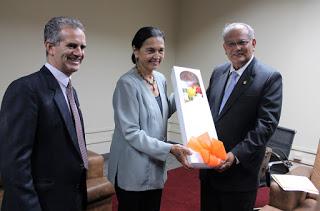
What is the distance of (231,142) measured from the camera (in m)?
1.65

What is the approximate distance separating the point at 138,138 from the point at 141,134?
0.08ft

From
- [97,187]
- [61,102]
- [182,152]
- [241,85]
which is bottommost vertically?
[97,187]

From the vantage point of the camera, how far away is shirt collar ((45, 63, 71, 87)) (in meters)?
1.26

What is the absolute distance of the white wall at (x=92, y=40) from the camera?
3365 millimetres

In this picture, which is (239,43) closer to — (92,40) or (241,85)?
(241,85)

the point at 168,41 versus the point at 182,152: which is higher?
the point at 168,41

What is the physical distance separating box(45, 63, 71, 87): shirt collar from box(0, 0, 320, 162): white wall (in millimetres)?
2395

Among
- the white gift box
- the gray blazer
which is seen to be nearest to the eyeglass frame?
the white gift box

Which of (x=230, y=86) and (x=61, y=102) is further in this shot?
(x=230, y=86)

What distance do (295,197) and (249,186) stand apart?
2.05 feet

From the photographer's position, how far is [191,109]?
1628 millimetres

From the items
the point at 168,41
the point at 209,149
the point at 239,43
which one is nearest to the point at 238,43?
the point at 239,43

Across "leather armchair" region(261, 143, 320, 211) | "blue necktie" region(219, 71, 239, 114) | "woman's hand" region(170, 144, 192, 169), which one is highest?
"blue necktie" region(219, 71, 239, 114)

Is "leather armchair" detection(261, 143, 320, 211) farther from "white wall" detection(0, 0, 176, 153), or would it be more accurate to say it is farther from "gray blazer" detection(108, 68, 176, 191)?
"white wall" detection(0, 0, 176, 153)
